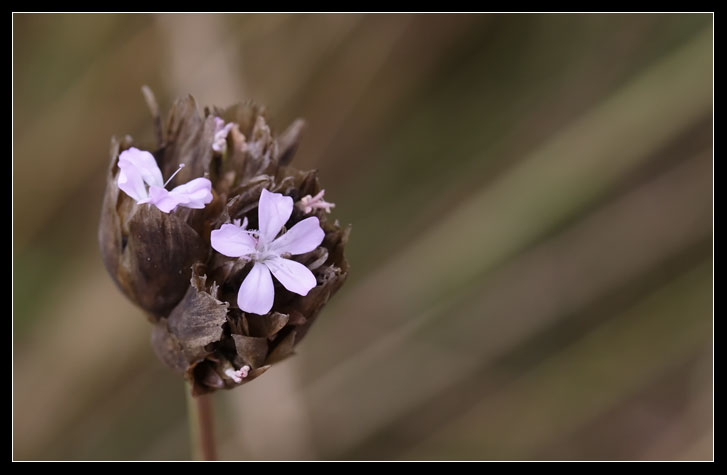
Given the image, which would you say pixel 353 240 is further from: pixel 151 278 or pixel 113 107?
pixel 151 278

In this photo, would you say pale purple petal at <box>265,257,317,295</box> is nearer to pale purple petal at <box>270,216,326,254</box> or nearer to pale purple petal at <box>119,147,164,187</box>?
pale purple petal at <box>270,216,326,254</box>

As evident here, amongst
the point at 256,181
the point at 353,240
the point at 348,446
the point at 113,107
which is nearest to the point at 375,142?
the point at 353,240

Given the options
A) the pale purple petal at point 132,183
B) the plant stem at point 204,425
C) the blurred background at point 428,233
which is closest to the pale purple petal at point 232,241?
the pale purple petal at point 132,183

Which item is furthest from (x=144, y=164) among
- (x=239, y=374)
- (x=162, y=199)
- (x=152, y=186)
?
(x=239, y=374)

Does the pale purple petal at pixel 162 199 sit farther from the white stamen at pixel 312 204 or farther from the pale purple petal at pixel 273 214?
the white stamen at pixel 312 204

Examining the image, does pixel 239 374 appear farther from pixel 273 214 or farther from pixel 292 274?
pixel 273 214
